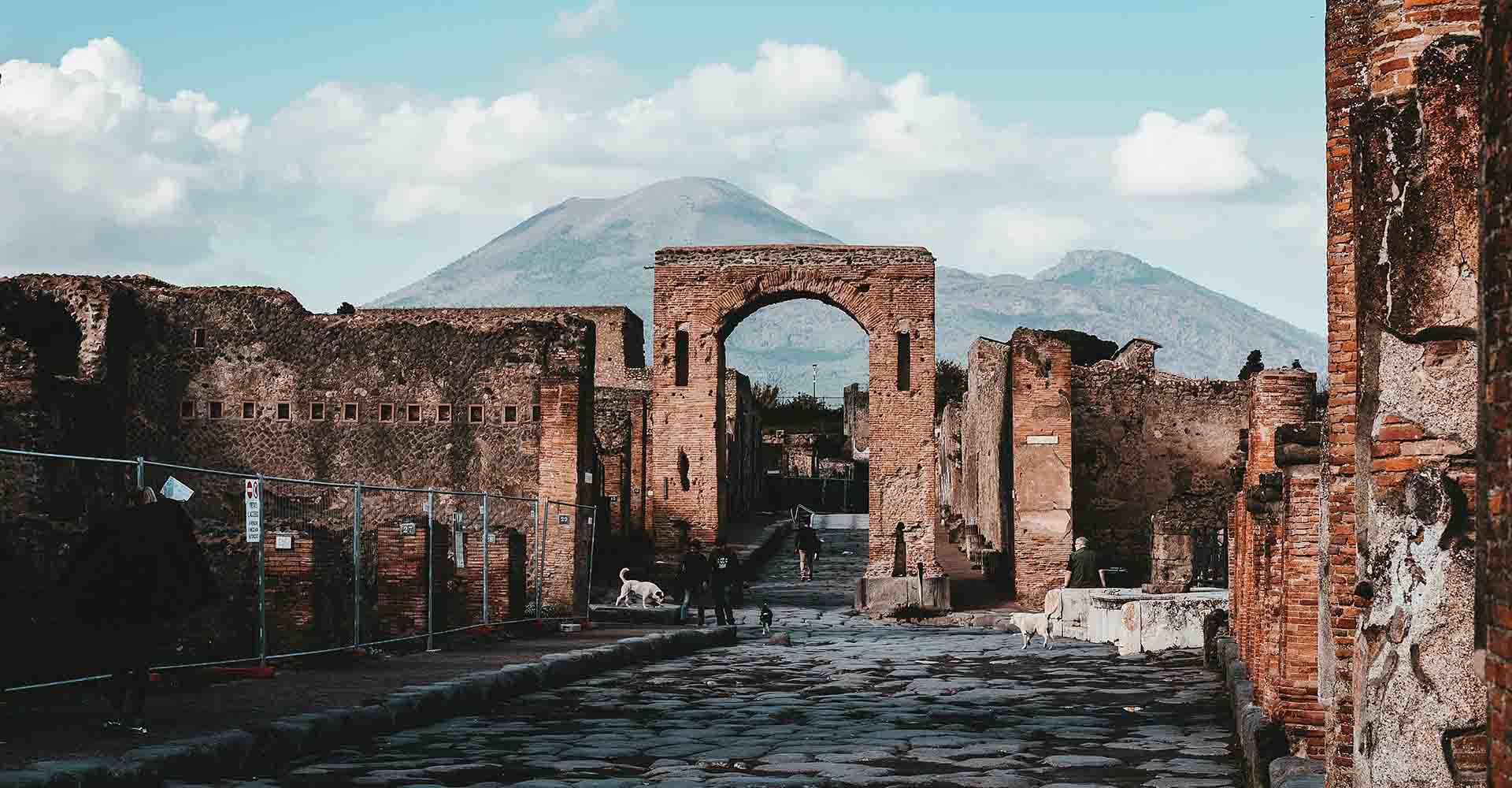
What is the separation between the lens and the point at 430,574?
615 inches

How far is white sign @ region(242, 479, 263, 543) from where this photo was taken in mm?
12141

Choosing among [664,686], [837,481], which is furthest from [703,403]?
[837,481]

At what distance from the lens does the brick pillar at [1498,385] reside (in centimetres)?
343

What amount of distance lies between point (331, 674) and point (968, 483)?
90.5 feet

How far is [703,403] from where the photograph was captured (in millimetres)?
30828

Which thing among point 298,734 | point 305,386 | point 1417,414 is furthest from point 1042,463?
point 1417,414

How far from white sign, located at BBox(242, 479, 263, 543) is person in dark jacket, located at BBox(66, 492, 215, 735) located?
3.07m

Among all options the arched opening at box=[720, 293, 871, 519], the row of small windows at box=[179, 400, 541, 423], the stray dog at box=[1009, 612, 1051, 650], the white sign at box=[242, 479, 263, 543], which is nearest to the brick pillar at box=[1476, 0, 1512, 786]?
the white sign at box=[242, 479, 263, 543]

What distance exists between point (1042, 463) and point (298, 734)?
17259mm

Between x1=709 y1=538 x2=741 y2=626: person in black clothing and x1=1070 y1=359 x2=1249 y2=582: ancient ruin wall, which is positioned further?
x1=1070 y1=359 x2=1249 y2=582: ancient ruin wall

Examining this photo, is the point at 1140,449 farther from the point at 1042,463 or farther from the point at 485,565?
the point at 485,565

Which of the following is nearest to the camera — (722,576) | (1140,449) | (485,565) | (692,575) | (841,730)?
(841,730)

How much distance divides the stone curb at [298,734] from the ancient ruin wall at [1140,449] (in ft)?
43.8

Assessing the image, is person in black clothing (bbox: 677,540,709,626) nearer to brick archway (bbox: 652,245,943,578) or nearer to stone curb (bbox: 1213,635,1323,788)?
brick archway (bbox: 652,245,943,578)
